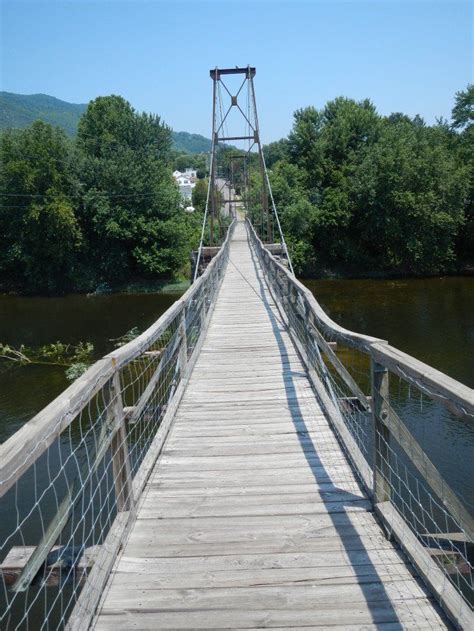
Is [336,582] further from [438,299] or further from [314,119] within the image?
[314,119]

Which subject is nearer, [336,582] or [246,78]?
[336,582]

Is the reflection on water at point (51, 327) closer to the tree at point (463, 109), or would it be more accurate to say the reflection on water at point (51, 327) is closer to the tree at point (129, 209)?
the tree at point (129, 209)

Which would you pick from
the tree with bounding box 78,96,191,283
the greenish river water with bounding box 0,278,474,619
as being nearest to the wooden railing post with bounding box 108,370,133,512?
the greenish river water with bounding box 0,278,474,619

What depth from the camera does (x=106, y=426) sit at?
7.59 ft

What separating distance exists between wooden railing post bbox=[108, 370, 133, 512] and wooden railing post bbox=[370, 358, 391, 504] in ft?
3.96

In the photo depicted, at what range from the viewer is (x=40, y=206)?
27.5 m

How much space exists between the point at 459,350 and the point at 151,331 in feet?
43.5

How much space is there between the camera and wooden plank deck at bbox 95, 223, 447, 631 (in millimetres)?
1927

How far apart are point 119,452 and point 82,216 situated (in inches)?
1150

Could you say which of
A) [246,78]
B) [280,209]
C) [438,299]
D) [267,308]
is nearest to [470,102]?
[280,209]

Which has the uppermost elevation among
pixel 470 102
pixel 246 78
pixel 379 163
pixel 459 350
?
pixel 470 102

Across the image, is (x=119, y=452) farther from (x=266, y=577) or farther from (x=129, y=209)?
(x=129, y=209)

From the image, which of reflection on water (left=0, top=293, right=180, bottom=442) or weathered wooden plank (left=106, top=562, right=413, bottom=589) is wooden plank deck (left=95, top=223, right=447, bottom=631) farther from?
reflection on water (left=0, top=293, right=180, bottom=442)

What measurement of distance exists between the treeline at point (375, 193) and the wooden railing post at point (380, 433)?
87.7 feet
